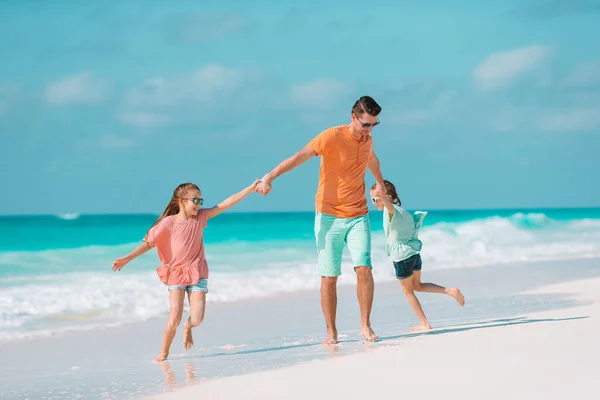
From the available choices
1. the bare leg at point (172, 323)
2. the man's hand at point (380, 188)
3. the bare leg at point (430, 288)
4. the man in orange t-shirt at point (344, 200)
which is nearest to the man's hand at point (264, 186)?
the man in orange t-shirt at point (344, 200)

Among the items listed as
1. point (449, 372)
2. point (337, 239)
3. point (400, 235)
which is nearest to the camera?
point (449, 372)

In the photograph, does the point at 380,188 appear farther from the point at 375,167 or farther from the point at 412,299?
the point at 412,299

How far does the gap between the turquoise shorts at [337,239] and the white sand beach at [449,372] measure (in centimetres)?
68

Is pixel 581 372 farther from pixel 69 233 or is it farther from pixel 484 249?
pixel 69 233

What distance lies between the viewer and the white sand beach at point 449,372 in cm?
429

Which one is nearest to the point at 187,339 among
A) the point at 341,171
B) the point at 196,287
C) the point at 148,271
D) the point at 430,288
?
the point at 196,287

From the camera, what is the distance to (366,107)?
616 centimetres

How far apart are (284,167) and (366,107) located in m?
0.75

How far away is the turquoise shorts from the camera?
20.7 ft

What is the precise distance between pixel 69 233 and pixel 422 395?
33.4 metres

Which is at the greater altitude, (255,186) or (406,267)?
(255,186)

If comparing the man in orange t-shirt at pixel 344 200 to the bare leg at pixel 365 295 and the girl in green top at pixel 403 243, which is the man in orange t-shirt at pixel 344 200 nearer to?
the bare leg at pixel 365 295

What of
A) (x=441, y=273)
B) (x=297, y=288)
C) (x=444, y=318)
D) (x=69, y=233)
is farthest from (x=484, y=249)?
(x=69, y=233)

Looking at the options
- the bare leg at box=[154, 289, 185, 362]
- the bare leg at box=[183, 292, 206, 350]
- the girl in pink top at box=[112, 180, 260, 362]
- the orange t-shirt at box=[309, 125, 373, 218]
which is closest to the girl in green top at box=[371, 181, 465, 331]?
the orange t-shirt at box=[309, 125, 373, 218]
